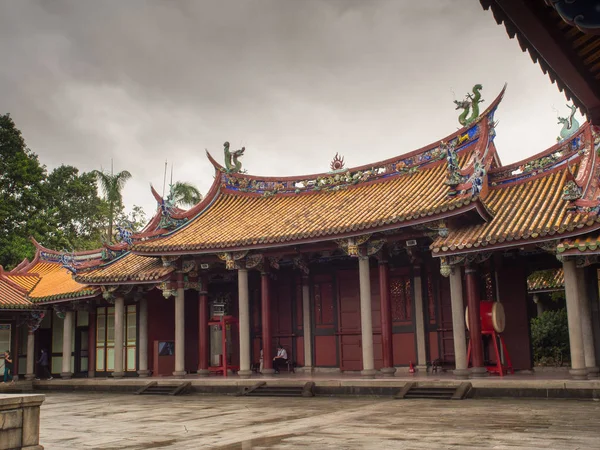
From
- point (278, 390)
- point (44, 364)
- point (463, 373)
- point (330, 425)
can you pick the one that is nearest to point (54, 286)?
point (44, 364)

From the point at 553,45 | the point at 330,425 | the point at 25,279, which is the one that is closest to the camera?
the point at 553,45

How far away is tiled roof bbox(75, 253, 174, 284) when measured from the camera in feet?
64.7

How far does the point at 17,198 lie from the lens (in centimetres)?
4047

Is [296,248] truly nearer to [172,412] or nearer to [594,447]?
[172,412]

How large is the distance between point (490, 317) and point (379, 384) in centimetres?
311

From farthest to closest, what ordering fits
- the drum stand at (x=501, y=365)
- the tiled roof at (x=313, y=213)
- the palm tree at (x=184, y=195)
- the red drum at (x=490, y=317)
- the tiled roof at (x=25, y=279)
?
the palm tree at (x=184, y=195)
the tiled roof at (x=25, y=279)
the tiled roof at (x=313, y=213)
the red drum at (x=490, y=317)
the drum stand at (x=501, y=365)

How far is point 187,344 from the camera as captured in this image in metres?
22.2

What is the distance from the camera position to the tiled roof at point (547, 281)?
77.3 ft

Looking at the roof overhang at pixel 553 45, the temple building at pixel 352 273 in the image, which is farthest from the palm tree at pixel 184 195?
the roof overhang at pixel 553 45

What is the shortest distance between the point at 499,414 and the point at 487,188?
7.93 meters

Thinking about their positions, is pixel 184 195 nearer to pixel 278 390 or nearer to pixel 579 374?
pixel 278 390

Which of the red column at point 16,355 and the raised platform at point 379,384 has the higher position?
the red column at point 16,355

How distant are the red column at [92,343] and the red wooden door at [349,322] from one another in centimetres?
940

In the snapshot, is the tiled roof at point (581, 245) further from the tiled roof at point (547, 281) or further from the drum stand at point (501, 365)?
the tiled roof at point (547, 281)
